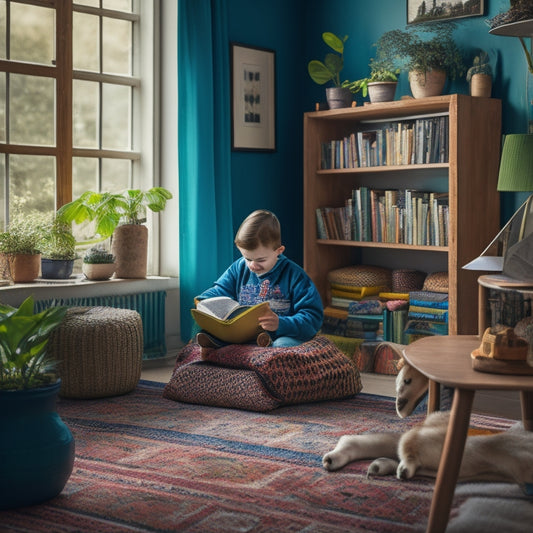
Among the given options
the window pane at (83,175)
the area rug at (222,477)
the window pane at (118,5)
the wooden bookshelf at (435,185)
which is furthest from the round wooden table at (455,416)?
the window pane at (118,5)

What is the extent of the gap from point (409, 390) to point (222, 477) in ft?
2.26

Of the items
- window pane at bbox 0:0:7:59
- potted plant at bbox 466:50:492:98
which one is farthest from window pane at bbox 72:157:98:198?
potted plant at bbox 466:50:492:98

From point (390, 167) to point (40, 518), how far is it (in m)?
2.93

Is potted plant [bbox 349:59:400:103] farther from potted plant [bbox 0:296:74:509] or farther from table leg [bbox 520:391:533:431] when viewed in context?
potted plant [bbox 0:296:74:509]

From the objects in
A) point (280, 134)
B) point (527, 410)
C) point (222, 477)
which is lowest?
point (222, 477)

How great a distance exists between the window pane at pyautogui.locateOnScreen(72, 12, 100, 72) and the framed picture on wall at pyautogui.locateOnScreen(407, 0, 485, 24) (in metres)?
1.74

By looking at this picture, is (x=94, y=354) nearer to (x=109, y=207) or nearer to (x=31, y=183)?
(x=109, y=207)

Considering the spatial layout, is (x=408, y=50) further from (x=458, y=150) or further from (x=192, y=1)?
(x=192, y=1)

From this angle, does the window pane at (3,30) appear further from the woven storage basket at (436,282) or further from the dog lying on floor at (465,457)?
the dog lying on floor at (465,457)

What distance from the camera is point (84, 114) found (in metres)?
4.75

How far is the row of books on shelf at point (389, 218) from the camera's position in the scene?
4.52 m

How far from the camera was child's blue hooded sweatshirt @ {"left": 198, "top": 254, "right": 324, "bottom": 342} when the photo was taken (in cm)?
383

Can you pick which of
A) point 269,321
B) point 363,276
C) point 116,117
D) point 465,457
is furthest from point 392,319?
point 465,457

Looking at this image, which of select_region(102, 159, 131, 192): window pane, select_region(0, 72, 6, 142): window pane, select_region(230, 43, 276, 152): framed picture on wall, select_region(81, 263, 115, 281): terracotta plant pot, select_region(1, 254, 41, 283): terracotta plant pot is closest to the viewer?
select_region(1, 254, 41, 283): terracotta plant pot
